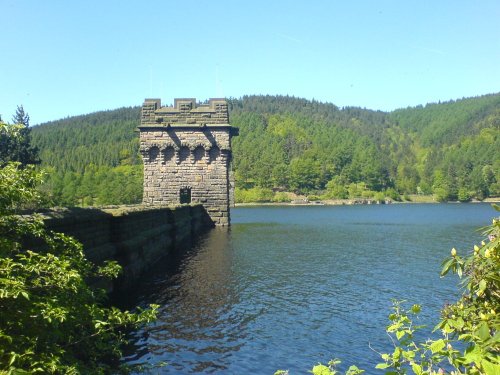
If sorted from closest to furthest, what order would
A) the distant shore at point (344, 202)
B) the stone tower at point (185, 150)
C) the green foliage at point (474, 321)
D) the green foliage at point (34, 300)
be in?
the green foliage at point (474, 321), the green foliage at point (34, 300), the stone tower at point (185, 150), the distant shore at point (344, 202)

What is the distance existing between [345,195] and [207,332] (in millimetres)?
173038

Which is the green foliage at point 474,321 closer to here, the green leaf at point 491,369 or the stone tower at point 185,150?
the green leaf at point 491,369

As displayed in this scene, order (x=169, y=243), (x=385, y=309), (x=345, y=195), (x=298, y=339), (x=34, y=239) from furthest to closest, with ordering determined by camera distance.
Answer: (x=345, y=195) < (x=169, y=243) < (x=385, y=309) < (x=298, y=339) < (x=34, y=239)

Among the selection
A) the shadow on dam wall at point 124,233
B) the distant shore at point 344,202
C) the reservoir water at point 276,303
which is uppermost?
the shadow on dam wall at point 124,233

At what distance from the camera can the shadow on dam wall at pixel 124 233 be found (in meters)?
11.1

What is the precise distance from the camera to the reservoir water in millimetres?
9617

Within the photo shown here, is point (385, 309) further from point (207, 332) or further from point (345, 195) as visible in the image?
point (345, 195)

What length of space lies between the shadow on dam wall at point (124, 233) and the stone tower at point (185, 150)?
9595 mm

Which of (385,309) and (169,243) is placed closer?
(385,309)

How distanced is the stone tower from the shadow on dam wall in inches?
378

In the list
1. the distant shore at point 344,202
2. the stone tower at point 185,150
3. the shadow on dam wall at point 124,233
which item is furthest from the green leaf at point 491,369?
the distant shore at point 344,202

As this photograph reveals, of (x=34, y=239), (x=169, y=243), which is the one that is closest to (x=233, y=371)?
(x=34, y=239)

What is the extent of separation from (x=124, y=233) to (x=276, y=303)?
5569 mm

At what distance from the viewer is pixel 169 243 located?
83.6 feet
